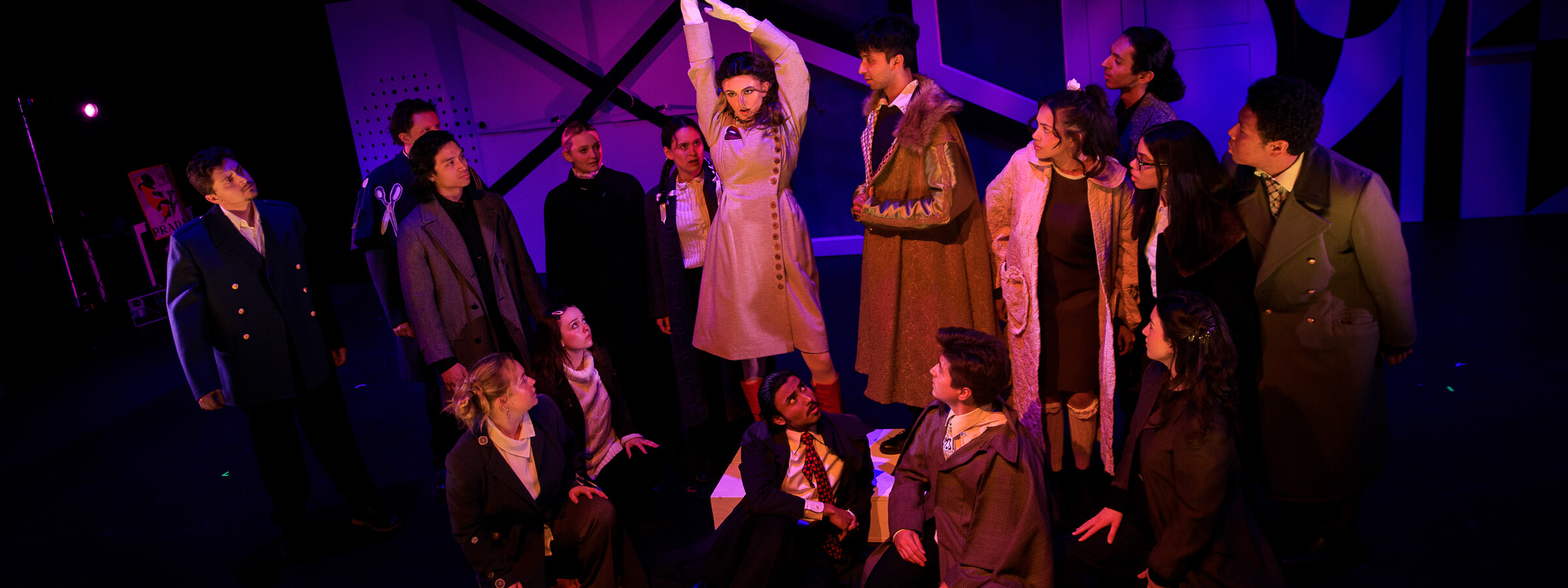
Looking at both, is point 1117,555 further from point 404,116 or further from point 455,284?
point 404,116

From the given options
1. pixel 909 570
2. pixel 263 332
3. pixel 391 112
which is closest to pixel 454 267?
pixel 263 332

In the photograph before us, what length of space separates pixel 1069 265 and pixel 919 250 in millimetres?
476

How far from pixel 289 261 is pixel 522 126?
4387mm

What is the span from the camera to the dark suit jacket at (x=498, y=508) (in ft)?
8.10

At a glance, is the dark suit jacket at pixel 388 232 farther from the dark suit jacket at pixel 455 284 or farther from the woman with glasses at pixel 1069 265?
the woman with glasses at pixel 1069 265

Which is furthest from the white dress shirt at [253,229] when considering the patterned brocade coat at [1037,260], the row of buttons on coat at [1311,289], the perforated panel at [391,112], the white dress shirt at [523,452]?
the perforated panel at [391,112]

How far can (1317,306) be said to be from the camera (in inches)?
96.5

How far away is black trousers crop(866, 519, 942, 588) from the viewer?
2373 millimetres

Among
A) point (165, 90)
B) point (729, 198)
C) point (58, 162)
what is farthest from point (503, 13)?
point (729, 198)

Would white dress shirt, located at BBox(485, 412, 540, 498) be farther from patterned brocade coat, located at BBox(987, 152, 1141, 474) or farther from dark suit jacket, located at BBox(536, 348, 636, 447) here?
patterned brocade coat, located at BBox(987, 152, 1141, 474)

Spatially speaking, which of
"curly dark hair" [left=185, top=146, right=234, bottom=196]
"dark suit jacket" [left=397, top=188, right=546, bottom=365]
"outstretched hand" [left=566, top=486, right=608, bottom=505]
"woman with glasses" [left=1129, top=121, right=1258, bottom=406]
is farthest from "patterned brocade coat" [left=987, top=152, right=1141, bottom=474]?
"curly dark hair" [left=185, top=146, right=234, bottom=196]

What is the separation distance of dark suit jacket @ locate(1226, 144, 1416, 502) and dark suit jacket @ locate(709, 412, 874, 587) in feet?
3.90

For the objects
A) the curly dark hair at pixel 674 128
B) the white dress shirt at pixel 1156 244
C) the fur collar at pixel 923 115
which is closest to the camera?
the white dress shirt at pixel 1156 244

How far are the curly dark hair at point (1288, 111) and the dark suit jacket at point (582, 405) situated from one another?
2.22m
